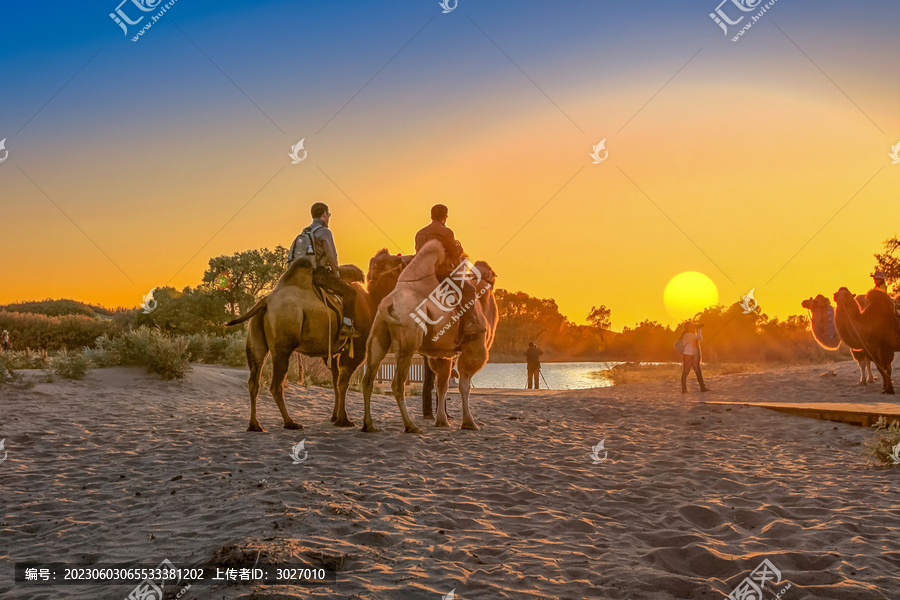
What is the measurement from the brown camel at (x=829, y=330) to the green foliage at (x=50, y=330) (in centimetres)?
2861

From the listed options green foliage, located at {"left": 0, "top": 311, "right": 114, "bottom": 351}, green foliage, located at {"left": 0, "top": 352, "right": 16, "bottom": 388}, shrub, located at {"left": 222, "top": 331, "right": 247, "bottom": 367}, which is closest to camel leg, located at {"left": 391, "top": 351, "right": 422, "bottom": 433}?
green foliage, located at {"left": 0, "top": 352, "right": 16, "bottom": 388}

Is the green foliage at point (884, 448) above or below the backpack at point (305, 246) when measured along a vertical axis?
below

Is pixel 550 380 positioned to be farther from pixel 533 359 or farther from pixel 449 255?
pixel 449 255

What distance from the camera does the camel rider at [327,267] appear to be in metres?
8.95

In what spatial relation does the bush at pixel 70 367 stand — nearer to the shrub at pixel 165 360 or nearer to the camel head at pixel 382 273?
the shrub at pixel 165 360

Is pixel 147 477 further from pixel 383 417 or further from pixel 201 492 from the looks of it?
pixel 383 417

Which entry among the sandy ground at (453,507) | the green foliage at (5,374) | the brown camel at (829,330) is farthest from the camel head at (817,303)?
the green foliage at (5,374)

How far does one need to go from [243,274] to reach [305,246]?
94.5ft

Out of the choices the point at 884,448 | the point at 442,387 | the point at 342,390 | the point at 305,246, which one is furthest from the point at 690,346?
the point at 305,246

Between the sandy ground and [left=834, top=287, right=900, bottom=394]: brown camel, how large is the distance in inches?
201

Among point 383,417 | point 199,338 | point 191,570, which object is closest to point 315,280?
point 383,417

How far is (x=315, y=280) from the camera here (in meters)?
8.88

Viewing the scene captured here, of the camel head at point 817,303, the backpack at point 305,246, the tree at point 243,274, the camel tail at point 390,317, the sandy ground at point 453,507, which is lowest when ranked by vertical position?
the sandy ground at point 453,507

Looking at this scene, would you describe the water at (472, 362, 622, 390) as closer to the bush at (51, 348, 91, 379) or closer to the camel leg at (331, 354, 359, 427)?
the camel leg at (331, 354, 359, 427)
